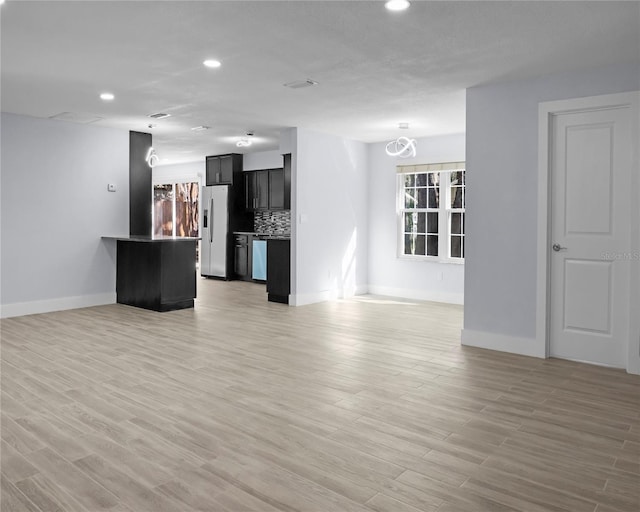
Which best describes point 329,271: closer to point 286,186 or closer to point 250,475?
point 286,186

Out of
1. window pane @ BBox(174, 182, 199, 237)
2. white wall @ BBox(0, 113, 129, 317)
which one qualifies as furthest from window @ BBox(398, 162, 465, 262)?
window pane @ BBox(174, 182, 199, 237)

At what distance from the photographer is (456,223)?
7.72 m

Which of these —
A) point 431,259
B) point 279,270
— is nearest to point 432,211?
point 431,259

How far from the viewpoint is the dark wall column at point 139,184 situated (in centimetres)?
759

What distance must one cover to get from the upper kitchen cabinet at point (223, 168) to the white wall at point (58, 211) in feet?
9.96

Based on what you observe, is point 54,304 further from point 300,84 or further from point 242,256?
point 300,84

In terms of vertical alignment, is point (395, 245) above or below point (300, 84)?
Result: below

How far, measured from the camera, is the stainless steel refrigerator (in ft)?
33.9

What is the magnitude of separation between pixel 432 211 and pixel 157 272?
13.6ft

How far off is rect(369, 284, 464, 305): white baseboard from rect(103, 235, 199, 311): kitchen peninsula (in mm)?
3075

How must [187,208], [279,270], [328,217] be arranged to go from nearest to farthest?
1. [279,270]
2. [328,217]
3. [187,208]

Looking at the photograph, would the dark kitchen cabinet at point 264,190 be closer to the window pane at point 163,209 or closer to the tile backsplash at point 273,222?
the tile backsplash at point 273,222

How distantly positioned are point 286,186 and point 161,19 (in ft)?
15.2

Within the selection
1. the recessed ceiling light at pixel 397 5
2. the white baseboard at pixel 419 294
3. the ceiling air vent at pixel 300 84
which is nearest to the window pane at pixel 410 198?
the white baseboard at pixel 419 294
